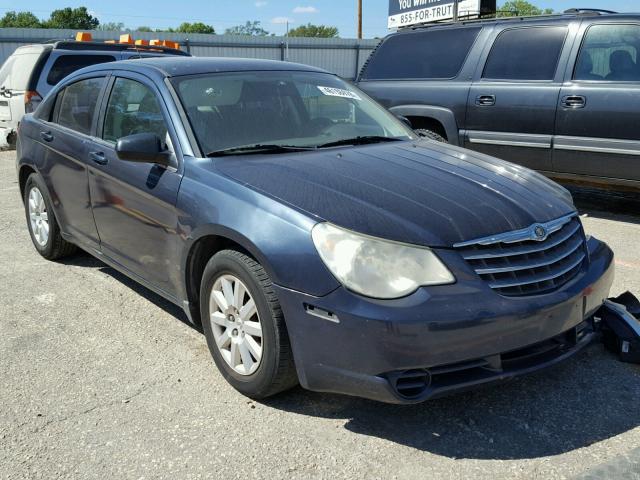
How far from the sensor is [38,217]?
→ 17.8ft

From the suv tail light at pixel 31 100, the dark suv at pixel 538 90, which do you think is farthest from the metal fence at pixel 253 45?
the dark suv at pixel 538 90

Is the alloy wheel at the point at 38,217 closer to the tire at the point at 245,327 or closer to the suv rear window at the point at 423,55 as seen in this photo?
the tire at the point at 245,327

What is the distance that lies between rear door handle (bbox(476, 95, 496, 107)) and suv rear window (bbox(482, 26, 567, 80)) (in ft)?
0.75

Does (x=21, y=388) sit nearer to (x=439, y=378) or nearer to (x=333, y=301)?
(x=333, y=301)

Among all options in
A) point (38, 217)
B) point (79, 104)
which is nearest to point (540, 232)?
point (79, 104)

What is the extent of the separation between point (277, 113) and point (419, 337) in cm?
189

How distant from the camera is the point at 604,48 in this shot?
20.9ft

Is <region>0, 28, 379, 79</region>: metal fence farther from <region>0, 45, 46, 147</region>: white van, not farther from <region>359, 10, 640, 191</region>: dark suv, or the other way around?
<region>359, 10, 640, 191</region>: dark suv

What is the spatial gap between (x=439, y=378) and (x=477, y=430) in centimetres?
36

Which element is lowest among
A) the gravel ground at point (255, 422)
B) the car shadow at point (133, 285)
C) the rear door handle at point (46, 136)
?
the gravel ground at point (255, 422)

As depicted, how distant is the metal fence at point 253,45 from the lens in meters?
22.9

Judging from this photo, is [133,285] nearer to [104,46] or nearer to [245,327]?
[245,327]

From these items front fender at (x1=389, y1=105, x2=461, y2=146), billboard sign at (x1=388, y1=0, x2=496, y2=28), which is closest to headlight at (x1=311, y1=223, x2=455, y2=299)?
front fender at (x1=389, y1=105, x2=461, y2=146)

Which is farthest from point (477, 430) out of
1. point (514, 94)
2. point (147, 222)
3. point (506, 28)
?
point (506, 28)
